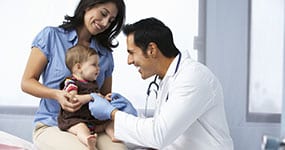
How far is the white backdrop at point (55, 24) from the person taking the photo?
2.42 m

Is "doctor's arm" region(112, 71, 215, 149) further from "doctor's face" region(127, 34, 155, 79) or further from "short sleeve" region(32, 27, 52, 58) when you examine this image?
"short sleeve" region(32, 27, 52, 58)

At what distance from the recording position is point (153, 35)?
172cm

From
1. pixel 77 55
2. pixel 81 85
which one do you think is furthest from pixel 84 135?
pixel 77 55

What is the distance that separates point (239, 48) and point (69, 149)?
3.69 ft

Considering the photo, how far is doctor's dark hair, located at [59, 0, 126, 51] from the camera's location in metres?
1.92

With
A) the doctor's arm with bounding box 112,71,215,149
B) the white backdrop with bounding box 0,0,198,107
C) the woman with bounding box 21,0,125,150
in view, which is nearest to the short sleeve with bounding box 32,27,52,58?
the woman with bounding box 21,0,125,150

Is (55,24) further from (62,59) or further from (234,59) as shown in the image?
(234,59)

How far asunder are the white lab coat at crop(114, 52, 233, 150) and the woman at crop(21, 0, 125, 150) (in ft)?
0.57

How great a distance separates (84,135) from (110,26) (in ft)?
1.78

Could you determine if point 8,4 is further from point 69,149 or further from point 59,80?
point 69,149

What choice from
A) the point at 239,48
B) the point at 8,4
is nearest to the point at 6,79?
the point at 8,4

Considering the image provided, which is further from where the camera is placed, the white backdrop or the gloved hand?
the white backdrop

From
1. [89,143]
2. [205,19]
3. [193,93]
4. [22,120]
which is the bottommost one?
[22,120]

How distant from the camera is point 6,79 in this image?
2535 mm
